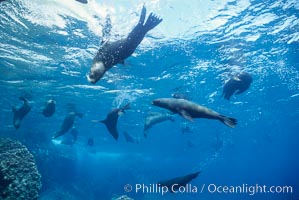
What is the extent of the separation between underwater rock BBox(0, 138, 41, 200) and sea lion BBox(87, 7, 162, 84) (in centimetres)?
877

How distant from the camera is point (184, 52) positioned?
17266 mm

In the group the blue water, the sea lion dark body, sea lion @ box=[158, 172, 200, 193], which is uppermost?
the blue water

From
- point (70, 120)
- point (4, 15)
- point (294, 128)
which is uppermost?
point (294, 128)

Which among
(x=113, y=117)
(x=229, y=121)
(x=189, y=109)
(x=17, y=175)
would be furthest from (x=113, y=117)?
(x=17, y=175)

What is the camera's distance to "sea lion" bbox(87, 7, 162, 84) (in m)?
4.13

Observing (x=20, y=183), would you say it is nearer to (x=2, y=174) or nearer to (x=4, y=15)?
(x=2, y=174)

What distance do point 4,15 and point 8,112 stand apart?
74.0ft

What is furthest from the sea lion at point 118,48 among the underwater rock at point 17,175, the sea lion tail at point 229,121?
the underwater rock at point 17,175

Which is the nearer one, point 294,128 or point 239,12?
point 239,12

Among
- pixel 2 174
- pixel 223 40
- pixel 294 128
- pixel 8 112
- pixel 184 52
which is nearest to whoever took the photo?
pixel 2 174

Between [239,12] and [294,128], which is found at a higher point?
[294,128]

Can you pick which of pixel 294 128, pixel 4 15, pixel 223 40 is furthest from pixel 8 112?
pixel 294 128

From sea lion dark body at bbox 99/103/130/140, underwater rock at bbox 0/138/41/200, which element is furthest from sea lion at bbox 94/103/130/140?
underwater rock at bbox 0/138/41/200

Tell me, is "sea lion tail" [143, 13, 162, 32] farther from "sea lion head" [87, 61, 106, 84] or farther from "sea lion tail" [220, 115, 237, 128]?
"sea lion tail" [220, 115, 237, 128]
